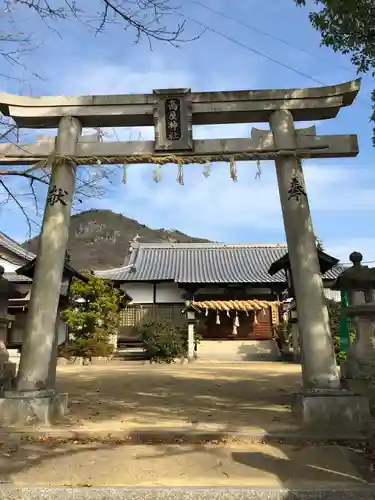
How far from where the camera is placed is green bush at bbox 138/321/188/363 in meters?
20.5

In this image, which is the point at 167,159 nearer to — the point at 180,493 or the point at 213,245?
the point at 180,493

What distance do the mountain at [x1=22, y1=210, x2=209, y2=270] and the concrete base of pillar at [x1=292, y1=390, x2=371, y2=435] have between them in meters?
84.4

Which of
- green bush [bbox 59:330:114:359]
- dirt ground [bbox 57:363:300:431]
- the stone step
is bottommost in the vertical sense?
the stone step

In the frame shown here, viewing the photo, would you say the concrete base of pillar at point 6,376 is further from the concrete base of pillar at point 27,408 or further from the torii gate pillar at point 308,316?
the torii gate pillar at point 308,316

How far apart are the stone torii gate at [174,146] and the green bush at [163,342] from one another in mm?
13988

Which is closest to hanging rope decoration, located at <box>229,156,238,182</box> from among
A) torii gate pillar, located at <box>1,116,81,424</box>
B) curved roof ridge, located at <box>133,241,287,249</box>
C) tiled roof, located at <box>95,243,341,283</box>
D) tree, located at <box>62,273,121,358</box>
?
torii gate pillar, located at <box>1,116,81,424</box>

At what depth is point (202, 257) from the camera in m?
31.4

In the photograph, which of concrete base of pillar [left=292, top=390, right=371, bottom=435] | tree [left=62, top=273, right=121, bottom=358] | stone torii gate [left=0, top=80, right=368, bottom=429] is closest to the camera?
concrete base of pillar [left=292, top=390, right=371, bottom=435]

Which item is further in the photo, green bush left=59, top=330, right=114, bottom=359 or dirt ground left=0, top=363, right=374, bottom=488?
green bush left=59, top=330, right=114, bottom=359

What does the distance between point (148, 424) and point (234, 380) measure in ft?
20.6

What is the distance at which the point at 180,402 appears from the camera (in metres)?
8.09

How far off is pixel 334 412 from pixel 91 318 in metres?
16.4

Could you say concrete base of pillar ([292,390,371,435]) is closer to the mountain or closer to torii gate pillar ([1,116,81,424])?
torii gate pillar ([1,116,81,424])

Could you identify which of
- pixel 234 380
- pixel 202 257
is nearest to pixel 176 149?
pixel 234 380
